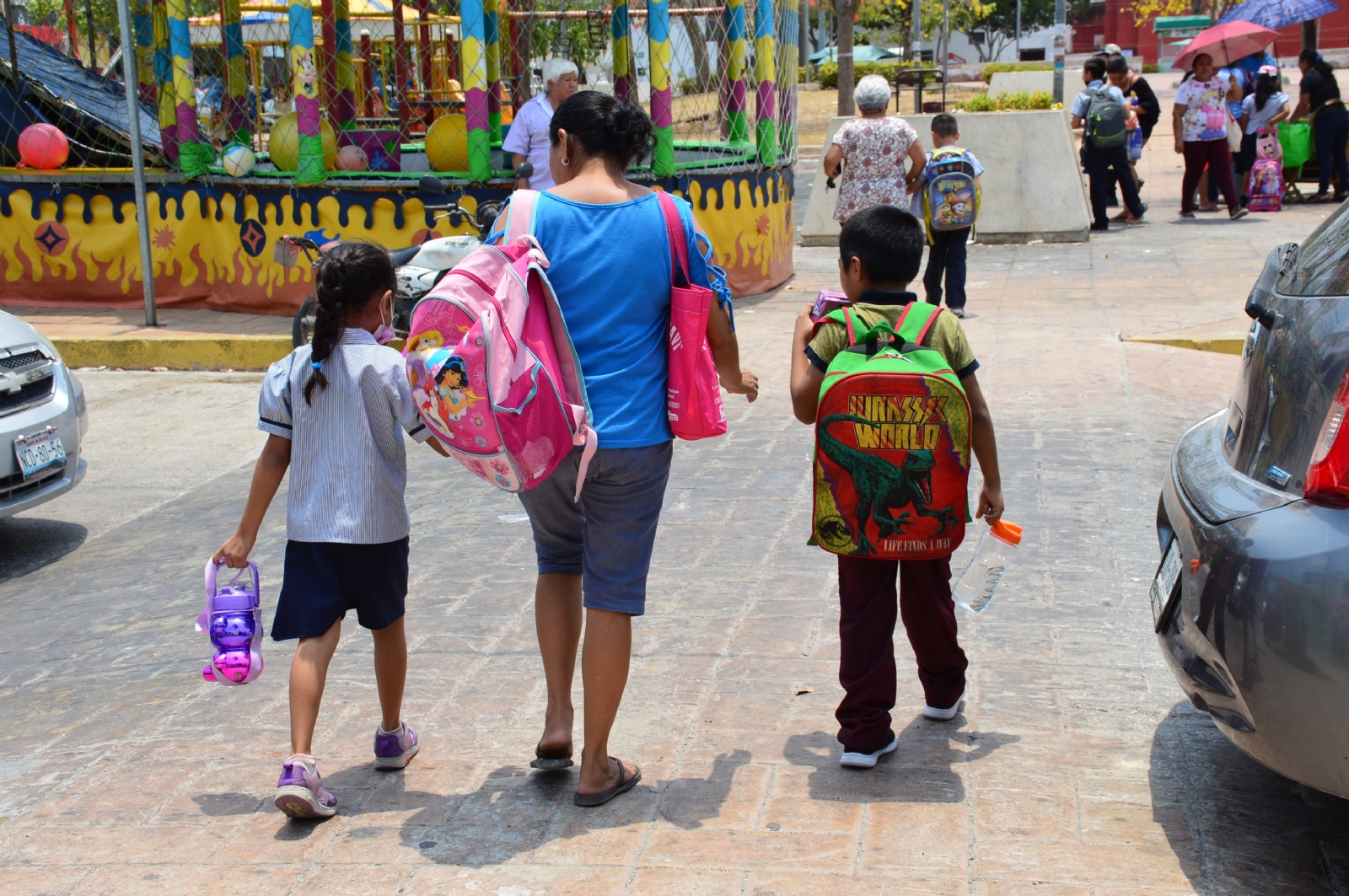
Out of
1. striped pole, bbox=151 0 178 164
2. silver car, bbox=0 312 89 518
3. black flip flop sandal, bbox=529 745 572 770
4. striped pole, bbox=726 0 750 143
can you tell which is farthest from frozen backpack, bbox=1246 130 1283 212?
black flip flop sandal, bbox=529 745 572 770

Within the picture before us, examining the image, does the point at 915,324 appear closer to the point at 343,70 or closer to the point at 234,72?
the point at 234,72

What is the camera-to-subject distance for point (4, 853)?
3166mm

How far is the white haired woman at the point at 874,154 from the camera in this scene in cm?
924

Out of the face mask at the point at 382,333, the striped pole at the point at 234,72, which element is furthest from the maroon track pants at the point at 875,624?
the striped pole at the point at 234,72

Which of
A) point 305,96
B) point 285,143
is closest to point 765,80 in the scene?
point 305,96

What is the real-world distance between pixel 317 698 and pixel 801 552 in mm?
2407

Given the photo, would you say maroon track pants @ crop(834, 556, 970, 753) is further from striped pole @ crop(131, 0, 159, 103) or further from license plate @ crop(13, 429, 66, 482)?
striped pole @ crop(131, 0, 159, 103)

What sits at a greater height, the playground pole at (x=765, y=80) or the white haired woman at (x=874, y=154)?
the playground pole at (x=765, y=80)

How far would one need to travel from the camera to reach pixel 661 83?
10.3 metres

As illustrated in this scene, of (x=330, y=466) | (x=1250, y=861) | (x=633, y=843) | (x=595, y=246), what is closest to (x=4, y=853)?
(x=330, y=466)

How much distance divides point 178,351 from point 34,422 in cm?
430

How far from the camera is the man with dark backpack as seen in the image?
13789mm

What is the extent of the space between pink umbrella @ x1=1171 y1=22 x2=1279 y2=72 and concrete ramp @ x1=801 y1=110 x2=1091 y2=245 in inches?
115

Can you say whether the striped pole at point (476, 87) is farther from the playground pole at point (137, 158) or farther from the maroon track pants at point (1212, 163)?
the maroon track pants at point (1212, 163)
